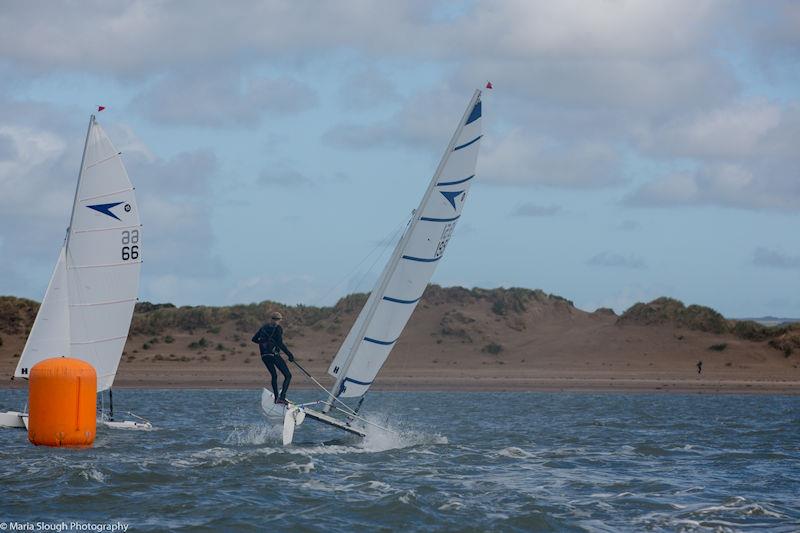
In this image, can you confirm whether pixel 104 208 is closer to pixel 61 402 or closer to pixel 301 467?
pixel 61 402

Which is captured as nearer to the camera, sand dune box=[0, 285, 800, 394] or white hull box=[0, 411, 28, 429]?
white hull box=[0, 411, 28, 429]

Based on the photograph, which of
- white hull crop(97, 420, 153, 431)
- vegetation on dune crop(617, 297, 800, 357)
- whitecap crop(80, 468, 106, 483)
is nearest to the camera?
whitecap crop(80, 468, 106, 483)

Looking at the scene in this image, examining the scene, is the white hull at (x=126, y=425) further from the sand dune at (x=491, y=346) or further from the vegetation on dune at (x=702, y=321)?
the vegetation on dune at (x=702, y=321)

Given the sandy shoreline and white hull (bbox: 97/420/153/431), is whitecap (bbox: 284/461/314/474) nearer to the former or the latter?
white hull (bbox: 97/420/153/431)

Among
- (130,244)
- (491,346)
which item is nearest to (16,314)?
(491,346)

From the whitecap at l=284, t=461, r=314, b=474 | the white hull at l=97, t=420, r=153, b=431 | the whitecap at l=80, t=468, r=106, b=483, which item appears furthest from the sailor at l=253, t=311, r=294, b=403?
the white hull at l=97, t=420, r=153, b=431

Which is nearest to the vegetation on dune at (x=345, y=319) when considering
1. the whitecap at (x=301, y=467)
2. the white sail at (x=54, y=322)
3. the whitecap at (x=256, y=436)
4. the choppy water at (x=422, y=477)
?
the choppy water at (x=422, y=477)

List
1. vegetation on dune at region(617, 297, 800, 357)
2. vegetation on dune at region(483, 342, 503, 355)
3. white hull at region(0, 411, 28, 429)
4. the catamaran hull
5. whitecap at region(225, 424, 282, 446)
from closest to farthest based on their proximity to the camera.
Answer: the catamaran hull → whitecap at region(225, 424, 282, 446) → white hull at region(0, 411, 28, 429) → vegetation on dune at region(483, 342, 503, 355) → vegetation on dune at region(617, 297, 800, 357)

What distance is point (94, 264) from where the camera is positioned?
Result: 23.2 meters

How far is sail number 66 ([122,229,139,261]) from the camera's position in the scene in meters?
23.5

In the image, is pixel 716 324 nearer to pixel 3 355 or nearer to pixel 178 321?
pixel 178 321

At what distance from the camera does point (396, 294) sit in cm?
1952

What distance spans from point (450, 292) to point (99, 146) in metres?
40.6

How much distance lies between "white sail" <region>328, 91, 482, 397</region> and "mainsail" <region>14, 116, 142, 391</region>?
6476mm
